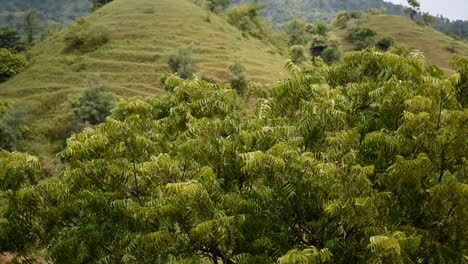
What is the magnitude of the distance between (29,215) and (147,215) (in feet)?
11.0

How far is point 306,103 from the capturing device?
39.3 feet

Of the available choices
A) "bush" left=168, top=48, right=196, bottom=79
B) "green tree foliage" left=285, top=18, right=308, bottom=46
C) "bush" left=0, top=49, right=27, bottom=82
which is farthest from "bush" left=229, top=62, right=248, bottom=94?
"green tree foliage" left=285, top=18, right=308, bottom=46

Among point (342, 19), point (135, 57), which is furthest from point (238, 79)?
point (342, 19)

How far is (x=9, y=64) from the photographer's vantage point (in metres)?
74.1

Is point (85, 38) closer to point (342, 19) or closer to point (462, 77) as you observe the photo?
point (462, 77)

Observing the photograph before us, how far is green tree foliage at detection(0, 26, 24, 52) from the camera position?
265 ft

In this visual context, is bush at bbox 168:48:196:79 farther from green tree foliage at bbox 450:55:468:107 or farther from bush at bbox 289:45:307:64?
green tree foliage at bbox 450:55:468:107

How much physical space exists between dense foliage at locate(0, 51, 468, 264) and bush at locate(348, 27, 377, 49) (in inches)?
4058

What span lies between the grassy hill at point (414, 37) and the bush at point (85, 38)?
55628 mm

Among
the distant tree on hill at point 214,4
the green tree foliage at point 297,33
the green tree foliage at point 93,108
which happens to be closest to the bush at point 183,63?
the green tree foliage at point 93,108

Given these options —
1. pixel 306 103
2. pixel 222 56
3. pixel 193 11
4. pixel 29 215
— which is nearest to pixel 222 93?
pixel 306 103

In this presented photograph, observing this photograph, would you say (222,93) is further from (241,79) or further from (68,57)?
(68,57)

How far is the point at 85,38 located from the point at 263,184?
75507mm

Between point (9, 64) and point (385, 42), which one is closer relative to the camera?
point (9, 64)
